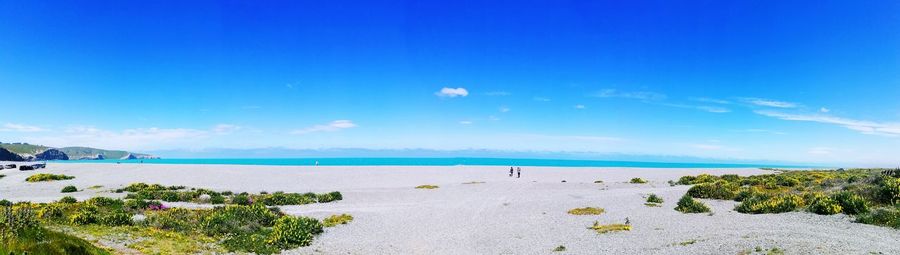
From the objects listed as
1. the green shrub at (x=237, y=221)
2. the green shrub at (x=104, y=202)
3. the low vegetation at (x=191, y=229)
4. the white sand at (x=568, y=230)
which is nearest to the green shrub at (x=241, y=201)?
the white sand at (x=568, y=230)

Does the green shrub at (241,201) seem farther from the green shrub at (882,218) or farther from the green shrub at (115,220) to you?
the green shrub at (882,218)

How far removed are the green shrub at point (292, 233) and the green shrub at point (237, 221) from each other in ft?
5.62

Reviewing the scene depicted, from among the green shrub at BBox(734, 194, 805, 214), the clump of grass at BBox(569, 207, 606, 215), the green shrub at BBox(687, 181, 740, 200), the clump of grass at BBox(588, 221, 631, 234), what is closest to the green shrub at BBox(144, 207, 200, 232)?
the clump of grass at BBox(588, 221, 631, 234)

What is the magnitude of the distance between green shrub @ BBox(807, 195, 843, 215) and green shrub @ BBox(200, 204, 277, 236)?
26897 millimetres

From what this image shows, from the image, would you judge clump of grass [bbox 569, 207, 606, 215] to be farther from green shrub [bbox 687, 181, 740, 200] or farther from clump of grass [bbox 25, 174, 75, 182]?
clump of grass [bbox 25, 174, 75, 182]

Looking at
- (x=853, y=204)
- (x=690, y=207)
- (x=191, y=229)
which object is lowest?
(x=191, y=229)

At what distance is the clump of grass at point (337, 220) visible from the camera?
78.1ft

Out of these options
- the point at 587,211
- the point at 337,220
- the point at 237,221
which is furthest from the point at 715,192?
the point at 237,221

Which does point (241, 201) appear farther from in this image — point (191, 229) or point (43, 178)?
point (43, 178)

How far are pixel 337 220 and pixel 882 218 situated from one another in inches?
969

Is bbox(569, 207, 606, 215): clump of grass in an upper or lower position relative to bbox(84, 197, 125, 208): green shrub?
lower

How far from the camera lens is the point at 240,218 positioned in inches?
859

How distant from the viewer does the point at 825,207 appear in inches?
879

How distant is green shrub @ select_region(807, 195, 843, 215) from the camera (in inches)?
869
